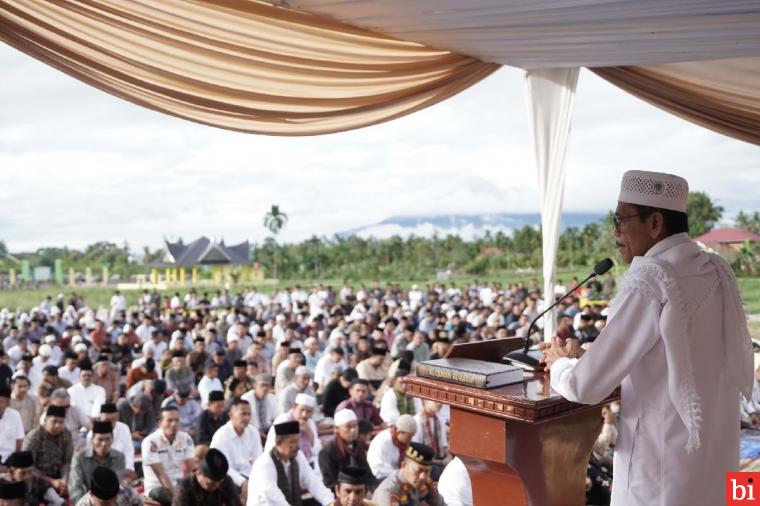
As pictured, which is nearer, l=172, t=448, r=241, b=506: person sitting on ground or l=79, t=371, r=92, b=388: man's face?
l=172, t=448, r=241, b=506: person sitting on ground

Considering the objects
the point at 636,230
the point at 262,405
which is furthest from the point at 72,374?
the point at 636,230

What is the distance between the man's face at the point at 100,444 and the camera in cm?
460

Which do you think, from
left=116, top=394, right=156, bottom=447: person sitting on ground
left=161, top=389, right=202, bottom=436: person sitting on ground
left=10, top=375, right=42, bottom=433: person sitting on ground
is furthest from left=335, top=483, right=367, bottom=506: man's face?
left=10, top=375, right=42, bottom=433: person sitting on ground

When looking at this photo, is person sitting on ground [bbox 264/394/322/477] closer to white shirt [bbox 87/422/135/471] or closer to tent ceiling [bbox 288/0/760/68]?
white shirt [bbox 87/422/135/471]

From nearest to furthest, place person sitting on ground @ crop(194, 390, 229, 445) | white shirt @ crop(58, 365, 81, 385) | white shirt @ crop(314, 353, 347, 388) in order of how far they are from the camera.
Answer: person sitting on ground @ crop(194, 390, 229, 445) → white shirt @ crop(58, 365, 81, 385) → white shirt @ crop(314, 353, 347, 388)

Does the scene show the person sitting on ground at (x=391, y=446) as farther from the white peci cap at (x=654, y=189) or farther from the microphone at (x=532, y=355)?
the white peci cap at (x=654, y=189)

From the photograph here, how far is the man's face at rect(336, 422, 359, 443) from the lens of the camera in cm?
495

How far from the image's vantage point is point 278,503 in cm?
420

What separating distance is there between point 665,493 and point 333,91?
1.62m

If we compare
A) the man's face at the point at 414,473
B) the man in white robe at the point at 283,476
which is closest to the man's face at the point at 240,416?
the man in white robe at the point at 283,476

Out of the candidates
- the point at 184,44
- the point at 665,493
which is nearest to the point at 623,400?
the point at 665,493

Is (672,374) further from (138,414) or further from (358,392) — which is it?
(138,414)

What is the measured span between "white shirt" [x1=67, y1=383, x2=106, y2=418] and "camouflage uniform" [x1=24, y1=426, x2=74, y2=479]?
149 cm

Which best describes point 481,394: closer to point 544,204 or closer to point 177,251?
point 544,204
